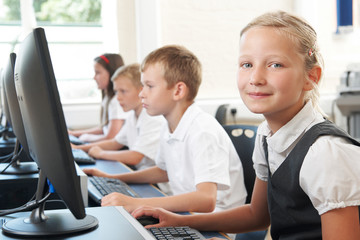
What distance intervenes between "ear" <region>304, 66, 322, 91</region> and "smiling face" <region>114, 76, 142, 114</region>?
61.5 inches

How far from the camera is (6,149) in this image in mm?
1979

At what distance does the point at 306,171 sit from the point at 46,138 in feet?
1.63

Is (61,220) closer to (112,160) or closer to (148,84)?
(148,84)

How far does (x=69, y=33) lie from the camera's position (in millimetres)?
3785

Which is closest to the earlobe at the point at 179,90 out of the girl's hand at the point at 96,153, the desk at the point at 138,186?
the desk at the point at 138,186

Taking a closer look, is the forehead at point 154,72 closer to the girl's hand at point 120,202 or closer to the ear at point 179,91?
the ear at point 179,91

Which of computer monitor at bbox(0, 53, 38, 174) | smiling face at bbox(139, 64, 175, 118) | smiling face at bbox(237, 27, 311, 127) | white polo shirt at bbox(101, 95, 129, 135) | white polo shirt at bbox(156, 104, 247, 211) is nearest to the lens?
smiling face at bbox(237, 27, 311, 127)

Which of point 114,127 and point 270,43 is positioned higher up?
point 270,43

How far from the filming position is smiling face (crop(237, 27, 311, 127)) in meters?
0.98

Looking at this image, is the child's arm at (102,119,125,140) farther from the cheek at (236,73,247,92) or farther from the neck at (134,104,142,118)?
the cheek at (236,73,247,92)

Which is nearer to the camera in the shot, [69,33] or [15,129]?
[15,129]

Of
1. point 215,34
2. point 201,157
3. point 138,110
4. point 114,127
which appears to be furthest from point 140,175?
point 215,34

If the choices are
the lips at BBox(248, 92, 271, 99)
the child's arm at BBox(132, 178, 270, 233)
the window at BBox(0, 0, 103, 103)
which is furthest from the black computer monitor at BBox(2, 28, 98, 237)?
Answer: the window at BBox(0, 0, 103, 103)

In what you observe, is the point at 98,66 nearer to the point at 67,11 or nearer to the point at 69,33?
the point at 69,33
